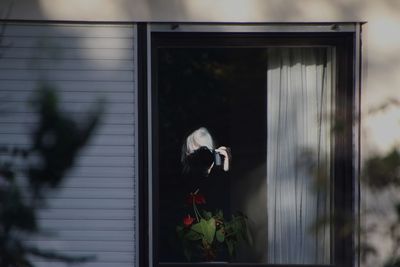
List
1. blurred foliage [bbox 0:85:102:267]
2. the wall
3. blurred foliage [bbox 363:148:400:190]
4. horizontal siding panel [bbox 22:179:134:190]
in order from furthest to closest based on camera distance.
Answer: horizontal siding panel [bbox 22:179:134:190] < the wall < blurred foliage [bbox 363:148:400:190] < blurred foliage [bbox 0:85:102:267]

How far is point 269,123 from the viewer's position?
5.74 meters

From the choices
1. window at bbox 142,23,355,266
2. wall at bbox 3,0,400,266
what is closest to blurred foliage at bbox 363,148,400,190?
wall at bbox 3,0,400,266

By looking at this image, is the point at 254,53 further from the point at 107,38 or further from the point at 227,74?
the point at 107,38

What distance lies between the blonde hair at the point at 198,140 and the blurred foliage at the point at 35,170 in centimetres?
325

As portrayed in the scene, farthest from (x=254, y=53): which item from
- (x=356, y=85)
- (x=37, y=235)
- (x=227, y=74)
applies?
(x=37, y=235)

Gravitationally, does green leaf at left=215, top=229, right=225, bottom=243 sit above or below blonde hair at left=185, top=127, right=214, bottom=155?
below

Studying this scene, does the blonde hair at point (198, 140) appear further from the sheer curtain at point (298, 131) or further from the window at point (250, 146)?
the sheer curtain at point (298, 131)

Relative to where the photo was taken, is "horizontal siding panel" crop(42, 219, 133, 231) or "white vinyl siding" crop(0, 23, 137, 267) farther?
"horizontal siding panel" crop(42, 219, 133, 231)

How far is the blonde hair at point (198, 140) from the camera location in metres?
5.71

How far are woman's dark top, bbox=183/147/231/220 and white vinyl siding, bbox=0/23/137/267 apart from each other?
391mm

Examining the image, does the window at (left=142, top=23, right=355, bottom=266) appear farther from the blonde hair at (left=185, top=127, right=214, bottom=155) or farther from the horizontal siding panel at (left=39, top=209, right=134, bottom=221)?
the horizontal siding panel at (left=39, top=209, right=134, bottom=221)

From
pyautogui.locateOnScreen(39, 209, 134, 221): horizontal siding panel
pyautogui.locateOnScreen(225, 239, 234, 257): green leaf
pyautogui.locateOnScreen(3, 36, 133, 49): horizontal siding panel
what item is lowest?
pyautogui.locateOnScreen(225, 239, 234, 257): green leaf

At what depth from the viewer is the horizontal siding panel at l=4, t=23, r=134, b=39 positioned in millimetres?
5473

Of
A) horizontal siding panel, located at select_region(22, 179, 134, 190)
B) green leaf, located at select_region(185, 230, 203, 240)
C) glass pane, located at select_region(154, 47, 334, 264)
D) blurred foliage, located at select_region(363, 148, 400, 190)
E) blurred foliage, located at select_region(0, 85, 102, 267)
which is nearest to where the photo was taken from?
blurred foliage, located at select_region(0, 85, 102, 267)
